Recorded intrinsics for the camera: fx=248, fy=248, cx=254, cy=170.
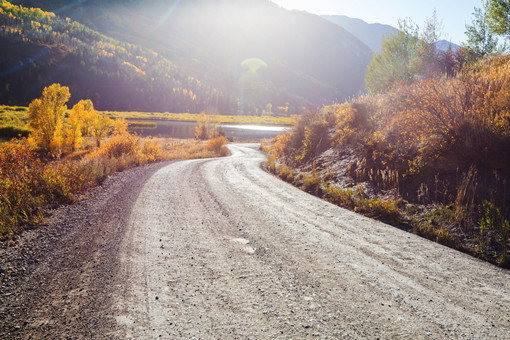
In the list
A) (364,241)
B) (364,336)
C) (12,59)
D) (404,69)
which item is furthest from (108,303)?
(12,59)

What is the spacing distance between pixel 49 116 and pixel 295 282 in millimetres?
28656

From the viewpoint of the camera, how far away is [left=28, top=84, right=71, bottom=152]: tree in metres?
22.3

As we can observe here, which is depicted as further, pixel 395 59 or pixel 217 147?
pixel 217 147

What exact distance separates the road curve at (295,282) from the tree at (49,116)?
2346 centimetres

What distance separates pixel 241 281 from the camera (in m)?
3.71

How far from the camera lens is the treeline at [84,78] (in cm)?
13538

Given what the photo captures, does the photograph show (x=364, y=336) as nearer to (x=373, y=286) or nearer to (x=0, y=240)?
(x=373, y=286)

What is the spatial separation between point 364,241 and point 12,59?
20446 centimetres

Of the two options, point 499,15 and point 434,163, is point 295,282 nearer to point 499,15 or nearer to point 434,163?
point 434,163

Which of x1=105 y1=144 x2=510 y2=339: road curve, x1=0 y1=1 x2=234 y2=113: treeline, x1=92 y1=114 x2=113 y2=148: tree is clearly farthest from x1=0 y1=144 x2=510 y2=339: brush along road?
x1=0 y1=1 x2=234 y2=113: treeline

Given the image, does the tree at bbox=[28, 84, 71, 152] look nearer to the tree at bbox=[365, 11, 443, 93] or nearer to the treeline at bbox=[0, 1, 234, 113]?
the tree at bbox=[365, 11, 443, 93]

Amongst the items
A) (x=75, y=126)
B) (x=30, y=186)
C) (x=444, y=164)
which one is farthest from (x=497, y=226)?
(x=75, y=126)

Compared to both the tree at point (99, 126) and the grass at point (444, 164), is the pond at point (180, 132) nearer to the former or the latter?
the tree at point (99, 126)

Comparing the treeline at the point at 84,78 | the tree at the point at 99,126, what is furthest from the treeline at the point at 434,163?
the treeline at the point at 84,78
